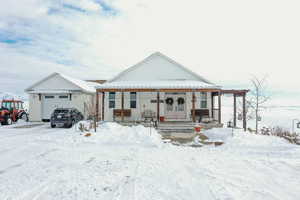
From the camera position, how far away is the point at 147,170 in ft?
16.8

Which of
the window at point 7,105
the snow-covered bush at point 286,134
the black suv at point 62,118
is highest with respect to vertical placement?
the window at point 7,105

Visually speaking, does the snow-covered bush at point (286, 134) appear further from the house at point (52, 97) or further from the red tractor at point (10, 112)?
the red tractor at point (10, 112)

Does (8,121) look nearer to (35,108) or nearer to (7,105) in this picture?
(7,105)

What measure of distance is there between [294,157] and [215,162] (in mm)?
3239

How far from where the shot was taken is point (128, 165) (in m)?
5.55

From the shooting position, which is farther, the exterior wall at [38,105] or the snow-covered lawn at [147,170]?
the exterior wall at [38,105]

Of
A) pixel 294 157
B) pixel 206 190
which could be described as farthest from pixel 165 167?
pixel 294 157

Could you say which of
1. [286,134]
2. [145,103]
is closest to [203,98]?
[145,103]

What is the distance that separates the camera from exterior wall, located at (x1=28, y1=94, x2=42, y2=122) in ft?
60.0

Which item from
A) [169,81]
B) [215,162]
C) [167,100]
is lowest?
[215,162]

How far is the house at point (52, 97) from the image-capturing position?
18.3 metres

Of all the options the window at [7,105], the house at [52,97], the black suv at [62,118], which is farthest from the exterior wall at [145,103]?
the window at [7,105]

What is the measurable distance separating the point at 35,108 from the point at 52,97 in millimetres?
2069

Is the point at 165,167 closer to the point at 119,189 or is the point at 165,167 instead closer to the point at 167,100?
the point at 119,189
